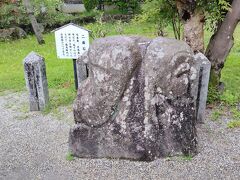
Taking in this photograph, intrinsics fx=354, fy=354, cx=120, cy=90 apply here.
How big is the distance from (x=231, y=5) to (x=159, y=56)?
2.69m

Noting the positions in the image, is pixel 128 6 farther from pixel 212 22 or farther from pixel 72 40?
pixel 72 40

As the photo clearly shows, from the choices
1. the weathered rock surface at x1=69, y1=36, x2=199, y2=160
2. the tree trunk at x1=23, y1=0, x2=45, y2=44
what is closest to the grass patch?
the weathered rock surface at x1=69, y1=36, x2=199, y2=160

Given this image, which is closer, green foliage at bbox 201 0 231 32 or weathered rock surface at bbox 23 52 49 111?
green foliage at bbox 201 0 231 32

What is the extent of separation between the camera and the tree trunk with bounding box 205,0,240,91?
21.1ft

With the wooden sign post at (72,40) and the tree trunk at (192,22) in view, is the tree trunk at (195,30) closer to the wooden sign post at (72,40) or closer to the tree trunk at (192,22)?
the tree trunk at (192,22)

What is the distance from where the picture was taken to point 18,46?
12305 millimetres

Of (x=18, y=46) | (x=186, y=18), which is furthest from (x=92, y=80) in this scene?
(x=18, y=46)

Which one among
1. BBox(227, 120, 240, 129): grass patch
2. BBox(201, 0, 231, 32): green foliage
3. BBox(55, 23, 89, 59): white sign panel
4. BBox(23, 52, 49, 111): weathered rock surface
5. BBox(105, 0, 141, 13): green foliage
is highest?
BBox(201, 0, 231, 32): green foliage

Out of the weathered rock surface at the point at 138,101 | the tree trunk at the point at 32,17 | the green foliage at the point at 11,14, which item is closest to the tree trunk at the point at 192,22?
the weathered rock surface at the point at 138,101

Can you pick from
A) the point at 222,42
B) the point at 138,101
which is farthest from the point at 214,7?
the point at 138,101

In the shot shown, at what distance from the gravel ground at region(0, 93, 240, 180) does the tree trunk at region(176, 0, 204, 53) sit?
1.57 metres

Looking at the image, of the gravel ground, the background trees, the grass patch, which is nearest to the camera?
the gravel ground

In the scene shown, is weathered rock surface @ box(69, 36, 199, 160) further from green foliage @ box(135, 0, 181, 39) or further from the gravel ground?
green foliage @ box(135, 0, 181, 39)

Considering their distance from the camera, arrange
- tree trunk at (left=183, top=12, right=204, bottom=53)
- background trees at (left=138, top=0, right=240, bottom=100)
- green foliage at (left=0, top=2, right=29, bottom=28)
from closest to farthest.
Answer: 1. background trees at (left=138, top=0, right=240, bottom=100)
2. tree trunk at (left=183, top=12, right=204, bottom=53)
3. green foliage at (left=0, top=2, right=29, bottom=28)
